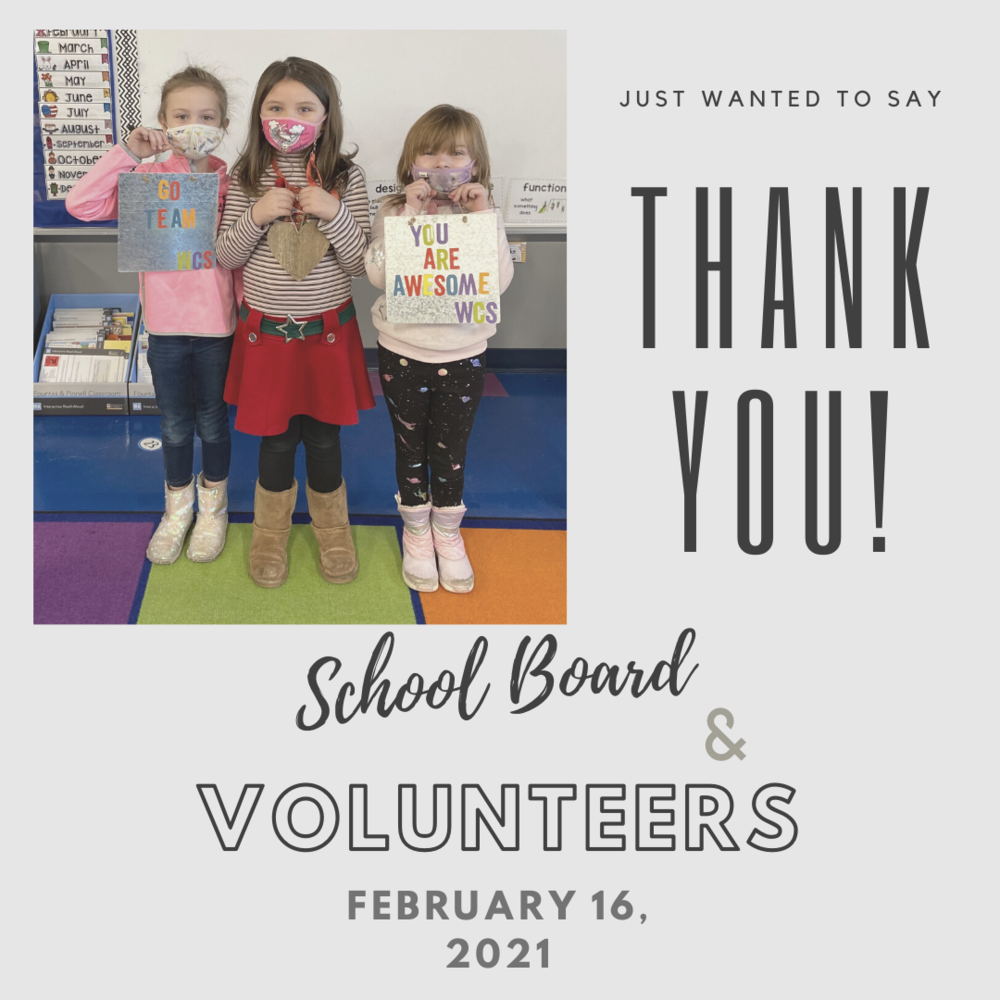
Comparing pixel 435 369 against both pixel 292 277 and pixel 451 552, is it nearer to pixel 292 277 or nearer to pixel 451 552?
pixel 292 277

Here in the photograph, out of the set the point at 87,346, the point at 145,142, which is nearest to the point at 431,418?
the point at 145,142

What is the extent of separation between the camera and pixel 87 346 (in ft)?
12.5

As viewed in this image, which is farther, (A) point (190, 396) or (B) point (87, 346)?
(B) point (87, 346)

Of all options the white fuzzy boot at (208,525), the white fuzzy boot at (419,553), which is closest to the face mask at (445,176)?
the white fuzzy boot at (419,553)

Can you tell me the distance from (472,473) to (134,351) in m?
1.54

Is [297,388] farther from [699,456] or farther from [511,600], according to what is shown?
[699,456]

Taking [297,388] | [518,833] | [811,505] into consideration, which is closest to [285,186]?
[297,388]

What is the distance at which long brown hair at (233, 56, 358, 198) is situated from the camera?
2.11 meters

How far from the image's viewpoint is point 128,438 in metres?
3.44

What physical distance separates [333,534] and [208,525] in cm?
36

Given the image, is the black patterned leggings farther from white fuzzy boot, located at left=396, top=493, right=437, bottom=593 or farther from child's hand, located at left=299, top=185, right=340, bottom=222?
child's hand, located at left=299, top=185, right=340, bottom=222

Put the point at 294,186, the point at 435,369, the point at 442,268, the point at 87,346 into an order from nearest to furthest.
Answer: the point at 442,268
the point at 294,186
the point at 435,369
the point at 87,346

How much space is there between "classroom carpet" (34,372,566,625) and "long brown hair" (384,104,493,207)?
0.99 metres

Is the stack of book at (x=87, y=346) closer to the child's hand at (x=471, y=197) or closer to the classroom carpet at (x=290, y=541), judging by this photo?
the classroom carpet at (x=290, y=541)
